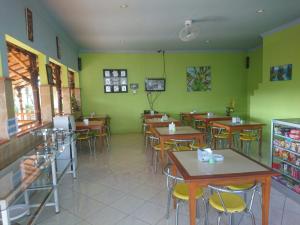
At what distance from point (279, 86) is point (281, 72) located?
1.08 ft

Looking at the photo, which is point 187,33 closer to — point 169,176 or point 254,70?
point 169,176

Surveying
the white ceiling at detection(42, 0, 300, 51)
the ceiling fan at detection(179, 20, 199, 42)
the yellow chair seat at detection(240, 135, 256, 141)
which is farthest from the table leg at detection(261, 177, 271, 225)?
the ceiling fan at detection(179, 20, 199, 42)

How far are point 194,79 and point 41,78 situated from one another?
207 inches

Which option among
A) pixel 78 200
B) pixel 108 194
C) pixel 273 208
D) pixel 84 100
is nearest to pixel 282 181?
pixel 273 208

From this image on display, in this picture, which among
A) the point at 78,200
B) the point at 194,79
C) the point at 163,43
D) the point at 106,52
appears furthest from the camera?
the point at 194,79

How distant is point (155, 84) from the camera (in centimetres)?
744

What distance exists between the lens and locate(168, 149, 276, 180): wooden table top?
1762mm

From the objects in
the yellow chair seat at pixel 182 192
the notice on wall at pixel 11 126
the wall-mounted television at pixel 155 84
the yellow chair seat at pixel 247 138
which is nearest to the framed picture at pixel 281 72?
the yellow chair seat at pixel 247 138

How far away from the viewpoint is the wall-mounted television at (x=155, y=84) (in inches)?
292

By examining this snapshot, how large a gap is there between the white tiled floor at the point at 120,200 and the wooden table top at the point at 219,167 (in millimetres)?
718

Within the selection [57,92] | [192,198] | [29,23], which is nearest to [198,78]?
[57,92]

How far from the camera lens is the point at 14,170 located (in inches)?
77.6

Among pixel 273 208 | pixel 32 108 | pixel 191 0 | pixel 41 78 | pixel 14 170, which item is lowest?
pixel 273 208

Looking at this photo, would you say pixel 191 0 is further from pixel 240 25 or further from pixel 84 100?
pixel 84 100
